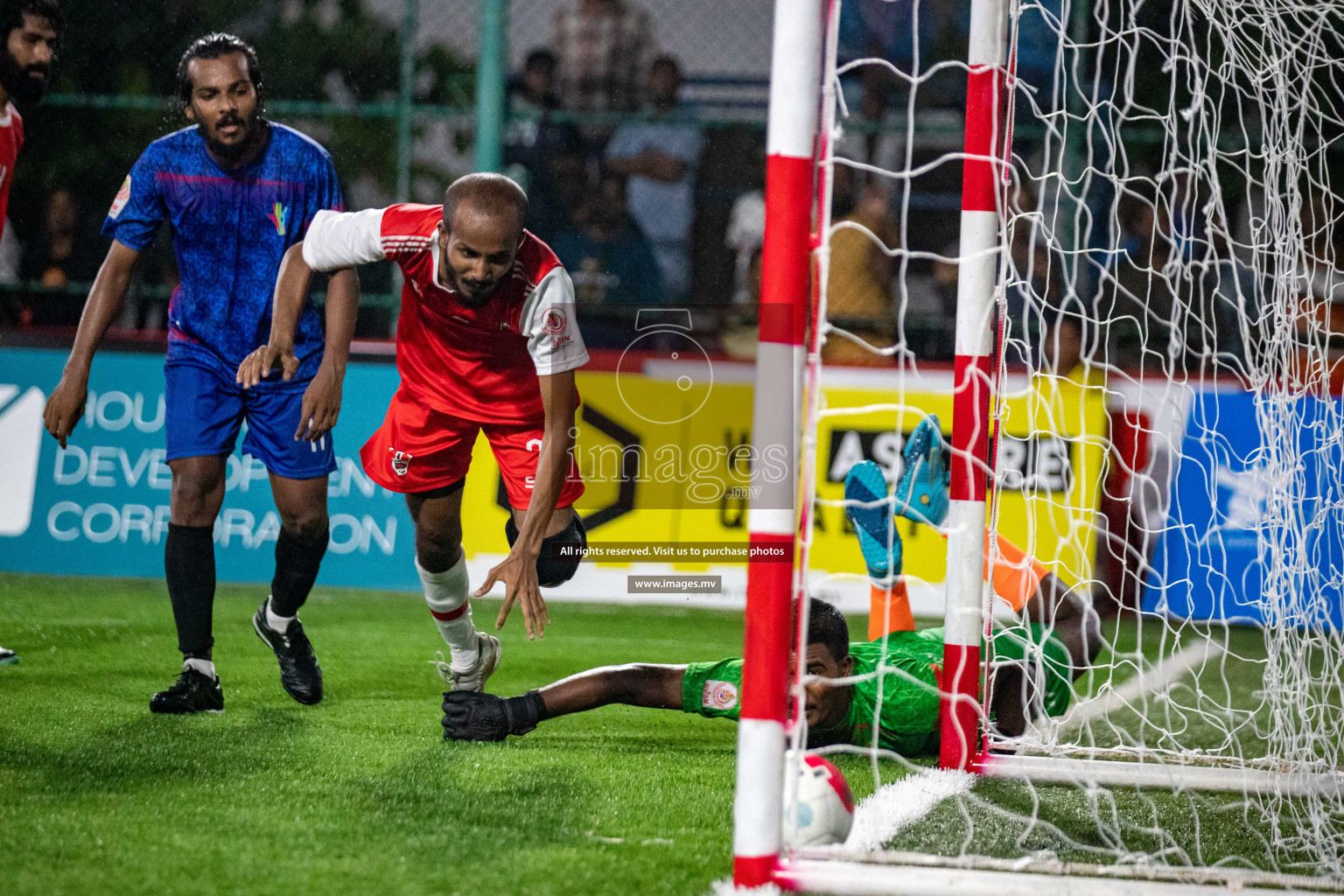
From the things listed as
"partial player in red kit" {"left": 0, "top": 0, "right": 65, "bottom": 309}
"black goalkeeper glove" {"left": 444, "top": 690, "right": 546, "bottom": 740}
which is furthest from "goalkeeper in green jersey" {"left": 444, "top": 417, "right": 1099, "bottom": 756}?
"partial player in red kit" {"left": 0, "top": 0, "right": 65, "bottom": 309}

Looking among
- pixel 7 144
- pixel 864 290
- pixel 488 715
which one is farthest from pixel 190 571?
pixel 864 290

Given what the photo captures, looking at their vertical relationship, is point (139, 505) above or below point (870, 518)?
below

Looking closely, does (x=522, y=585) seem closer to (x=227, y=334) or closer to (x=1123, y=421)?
(x=227, y=334)

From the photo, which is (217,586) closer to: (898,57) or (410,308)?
(410,308)

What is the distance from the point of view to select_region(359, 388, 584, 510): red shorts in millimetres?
3471

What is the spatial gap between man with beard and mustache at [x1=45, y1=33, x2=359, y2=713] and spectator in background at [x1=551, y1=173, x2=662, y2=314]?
7.07ft

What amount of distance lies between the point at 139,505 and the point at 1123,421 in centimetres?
405

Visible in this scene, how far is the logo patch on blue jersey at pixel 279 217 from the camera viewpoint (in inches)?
140

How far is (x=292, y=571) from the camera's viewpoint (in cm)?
354

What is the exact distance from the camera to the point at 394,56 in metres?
5.86

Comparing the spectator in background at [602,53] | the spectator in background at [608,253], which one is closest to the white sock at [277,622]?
the spectator in background at [608,253]

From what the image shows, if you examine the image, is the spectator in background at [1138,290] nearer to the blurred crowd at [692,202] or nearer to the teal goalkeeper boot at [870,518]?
the blurred crowd at [692,202]

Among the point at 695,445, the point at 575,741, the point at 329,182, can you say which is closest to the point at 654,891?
the point at 575,741

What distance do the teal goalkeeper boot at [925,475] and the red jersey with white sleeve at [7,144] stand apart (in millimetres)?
2981
